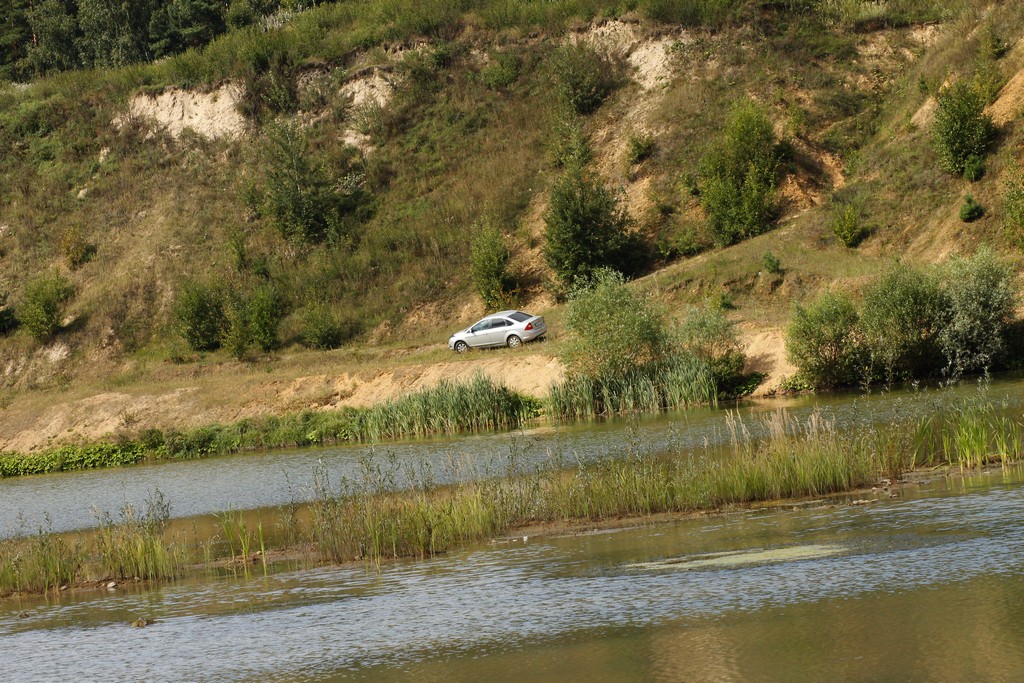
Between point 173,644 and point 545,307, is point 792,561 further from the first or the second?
point 545,307

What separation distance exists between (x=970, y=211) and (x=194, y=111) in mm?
53236

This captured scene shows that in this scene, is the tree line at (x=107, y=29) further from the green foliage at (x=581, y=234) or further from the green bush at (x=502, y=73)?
the green foliage at (x=581, y=234)

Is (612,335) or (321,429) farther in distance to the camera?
(321,429)

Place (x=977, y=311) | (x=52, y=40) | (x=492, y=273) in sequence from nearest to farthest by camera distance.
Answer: (x=977, y=311), (x=492, y=273), (x=52, y=40)

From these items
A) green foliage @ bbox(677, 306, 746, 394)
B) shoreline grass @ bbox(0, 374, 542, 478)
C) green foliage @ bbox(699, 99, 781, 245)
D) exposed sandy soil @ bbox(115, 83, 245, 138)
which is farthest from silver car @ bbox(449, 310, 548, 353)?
exposed sandy soil @ bbox(115, 83, 245, 138)

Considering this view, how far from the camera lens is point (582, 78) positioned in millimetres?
69250

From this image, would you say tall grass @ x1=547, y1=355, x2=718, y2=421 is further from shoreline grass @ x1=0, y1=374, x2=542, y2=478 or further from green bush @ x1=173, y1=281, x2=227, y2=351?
green bush @ x1=173, y1=281, x2=227, y2=351

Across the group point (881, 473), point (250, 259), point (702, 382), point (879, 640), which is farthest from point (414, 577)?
point (250, 259)

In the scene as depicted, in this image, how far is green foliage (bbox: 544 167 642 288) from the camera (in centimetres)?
5628

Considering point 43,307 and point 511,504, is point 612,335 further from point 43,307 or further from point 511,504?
point 43,307

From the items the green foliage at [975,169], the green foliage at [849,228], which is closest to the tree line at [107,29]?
the green foliage at [849,228]

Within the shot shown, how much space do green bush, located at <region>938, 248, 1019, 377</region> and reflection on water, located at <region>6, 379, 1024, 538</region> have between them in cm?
302

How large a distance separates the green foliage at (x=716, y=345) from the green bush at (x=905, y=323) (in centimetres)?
501

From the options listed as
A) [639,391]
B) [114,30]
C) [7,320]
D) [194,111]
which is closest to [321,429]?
[639,391]
